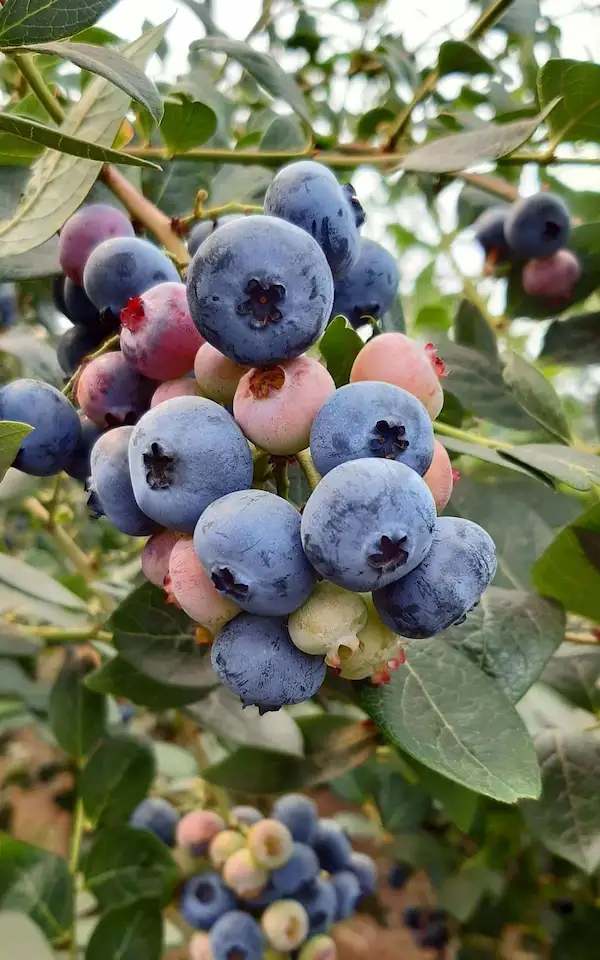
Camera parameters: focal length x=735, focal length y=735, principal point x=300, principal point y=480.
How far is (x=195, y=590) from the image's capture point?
0.46 meters

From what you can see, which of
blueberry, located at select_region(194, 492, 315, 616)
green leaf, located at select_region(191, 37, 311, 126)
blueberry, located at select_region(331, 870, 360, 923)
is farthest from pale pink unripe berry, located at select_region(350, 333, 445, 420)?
blueberry, located at select_region(331, 870, 360, 923)

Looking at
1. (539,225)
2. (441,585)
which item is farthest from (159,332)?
(539,225)

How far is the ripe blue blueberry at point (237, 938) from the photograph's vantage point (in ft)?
3.40

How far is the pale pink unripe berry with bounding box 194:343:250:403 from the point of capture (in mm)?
486

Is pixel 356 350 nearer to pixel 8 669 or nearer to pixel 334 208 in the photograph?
pixel 334 208

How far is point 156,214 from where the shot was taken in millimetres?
709

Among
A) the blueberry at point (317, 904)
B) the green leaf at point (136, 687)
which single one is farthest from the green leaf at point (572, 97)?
the blueberry at point (317, 904)

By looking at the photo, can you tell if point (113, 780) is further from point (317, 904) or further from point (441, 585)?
point (441, 585)

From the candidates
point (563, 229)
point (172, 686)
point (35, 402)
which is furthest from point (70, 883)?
point (563, 229)

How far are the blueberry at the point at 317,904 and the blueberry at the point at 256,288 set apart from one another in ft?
3.14

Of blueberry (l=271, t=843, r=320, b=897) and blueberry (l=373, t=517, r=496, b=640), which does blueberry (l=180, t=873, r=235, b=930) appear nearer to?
blueberry (l=271, t=843, r=320, b=897)

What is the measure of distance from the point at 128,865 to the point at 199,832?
0.12m

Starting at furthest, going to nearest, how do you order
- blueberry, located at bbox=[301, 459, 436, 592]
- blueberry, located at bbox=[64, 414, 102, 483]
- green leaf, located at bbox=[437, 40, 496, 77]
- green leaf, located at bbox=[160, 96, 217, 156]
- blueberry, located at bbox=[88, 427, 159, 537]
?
green leaf, located at bbox=[437, 40, 496, 77], green leaf, located at bbox=[160, 96, 217, 156], blueberry, located at bbox=[64, 414, 102, 483], blueberry, located at bbox=[88, 427, 159, 537], blueberry, located at bbox=[301, 459, 436, 592]

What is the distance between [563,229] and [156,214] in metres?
0.62
